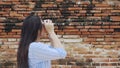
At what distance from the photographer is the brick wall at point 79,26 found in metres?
5.96

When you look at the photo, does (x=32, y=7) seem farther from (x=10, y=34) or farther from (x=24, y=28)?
(x=24, y=28)

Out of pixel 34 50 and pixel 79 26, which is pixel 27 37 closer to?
pixel 34 50

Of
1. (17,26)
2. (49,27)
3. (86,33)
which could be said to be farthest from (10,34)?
(49,27)

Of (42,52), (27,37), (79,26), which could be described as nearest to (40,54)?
(42,52)

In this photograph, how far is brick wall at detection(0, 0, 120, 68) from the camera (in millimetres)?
5965

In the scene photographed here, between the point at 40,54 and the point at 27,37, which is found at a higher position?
the point at 27,37

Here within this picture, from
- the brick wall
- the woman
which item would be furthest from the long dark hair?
the brick wall

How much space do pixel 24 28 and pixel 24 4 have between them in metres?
3.19

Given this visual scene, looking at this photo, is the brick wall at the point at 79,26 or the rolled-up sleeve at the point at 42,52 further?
the brick wall at the point at 79,26

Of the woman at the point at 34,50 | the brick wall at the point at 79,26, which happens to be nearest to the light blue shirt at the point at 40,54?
the woman at the point at 34,50

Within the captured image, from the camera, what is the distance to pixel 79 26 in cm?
596

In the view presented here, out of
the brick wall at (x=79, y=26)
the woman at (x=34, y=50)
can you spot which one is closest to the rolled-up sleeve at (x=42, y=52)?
the woman at (x=34, y=50)

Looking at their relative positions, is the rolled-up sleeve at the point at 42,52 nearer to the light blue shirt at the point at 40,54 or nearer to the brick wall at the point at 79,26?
the light blue shirt at the point at 40,54

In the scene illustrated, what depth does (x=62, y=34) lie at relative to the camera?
236 inches
